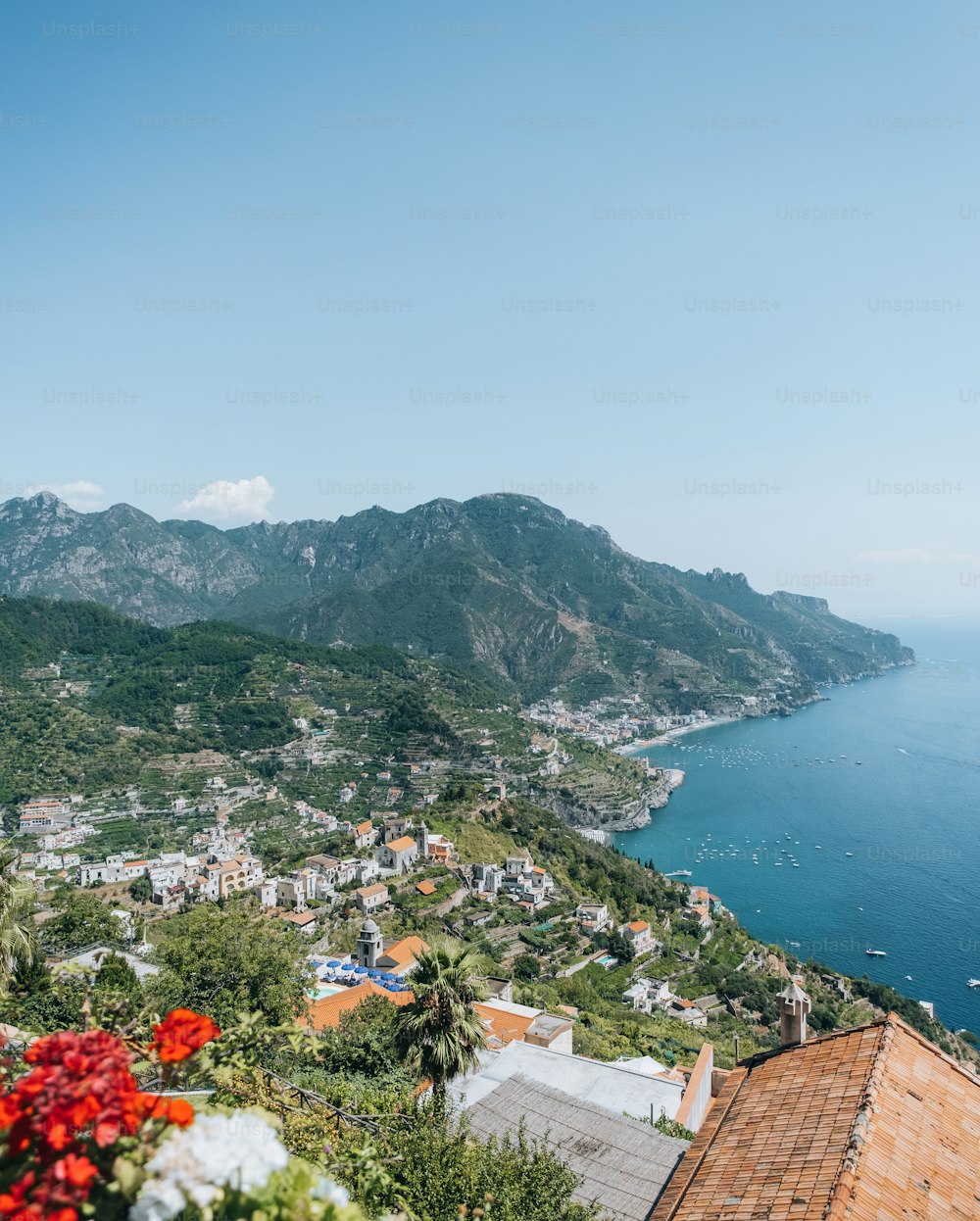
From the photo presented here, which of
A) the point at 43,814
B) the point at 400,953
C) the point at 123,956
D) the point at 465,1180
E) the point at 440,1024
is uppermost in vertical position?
the point at 465,1180

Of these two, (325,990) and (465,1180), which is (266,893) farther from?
(465,1180)

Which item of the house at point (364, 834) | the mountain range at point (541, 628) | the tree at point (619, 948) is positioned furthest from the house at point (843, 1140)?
the mountain range at point (541, 628)

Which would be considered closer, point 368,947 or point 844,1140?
point 844,1140

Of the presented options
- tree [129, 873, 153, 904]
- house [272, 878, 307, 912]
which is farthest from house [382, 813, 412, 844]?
tree [129, 873, 153, 904]

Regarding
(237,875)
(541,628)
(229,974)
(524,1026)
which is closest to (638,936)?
(237,875)

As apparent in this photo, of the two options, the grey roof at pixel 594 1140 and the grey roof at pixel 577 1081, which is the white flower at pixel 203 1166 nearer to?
the grey roof at pixel 594 1140

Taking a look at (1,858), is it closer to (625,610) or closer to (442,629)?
(442,629)

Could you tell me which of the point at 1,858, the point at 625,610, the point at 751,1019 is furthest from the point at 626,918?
the point at 625,610
